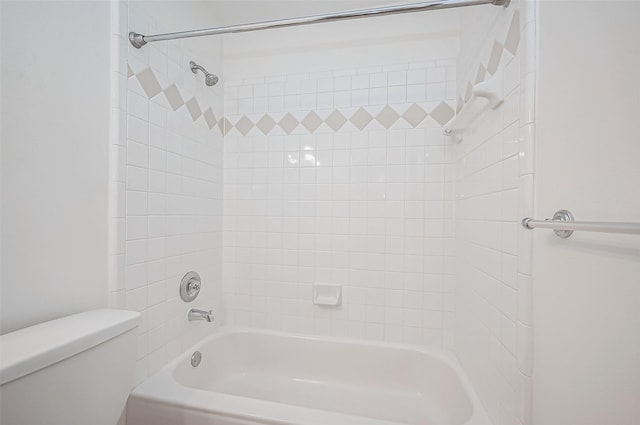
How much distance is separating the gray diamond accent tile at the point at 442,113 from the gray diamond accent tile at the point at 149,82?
1.38 meters

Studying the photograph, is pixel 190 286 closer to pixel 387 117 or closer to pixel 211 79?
pixel 211 79

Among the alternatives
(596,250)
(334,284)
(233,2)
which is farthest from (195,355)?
(233,2)

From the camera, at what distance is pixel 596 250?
708mm

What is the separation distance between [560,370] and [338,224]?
1083mm

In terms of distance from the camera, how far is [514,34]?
85 cm

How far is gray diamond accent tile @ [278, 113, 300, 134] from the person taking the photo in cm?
166

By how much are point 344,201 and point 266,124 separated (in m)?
0.69

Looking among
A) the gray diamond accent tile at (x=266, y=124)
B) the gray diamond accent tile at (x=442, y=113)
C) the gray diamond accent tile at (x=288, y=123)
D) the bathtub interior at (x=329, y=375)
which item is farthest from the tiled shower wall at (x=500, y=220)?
the gray diamond accent tile at (x=266, y=124)

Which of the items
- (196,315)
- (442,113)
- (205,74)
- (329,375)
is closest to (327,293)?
(329,375)

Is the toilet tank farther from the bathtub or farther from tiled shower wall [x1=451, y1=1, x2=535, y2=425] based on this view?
tiled shower wall [x1=451, y1=1, x2=535, y2=425]

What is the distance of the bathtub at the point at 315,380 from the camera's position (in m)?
1.07

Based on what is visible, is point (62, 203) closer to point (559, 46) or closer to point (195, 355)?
point (195, 355)

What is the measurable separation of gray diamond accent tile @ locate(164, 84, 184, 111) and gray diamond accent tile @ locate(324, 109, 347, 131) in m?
0.81

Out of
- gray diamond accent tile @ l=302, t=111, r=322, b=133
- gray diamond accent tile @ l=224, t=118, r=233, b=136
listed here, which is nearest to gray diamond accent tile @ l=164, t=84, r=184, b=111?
gray diamond accent tile @ l=224, t=118, r=233, b=136
